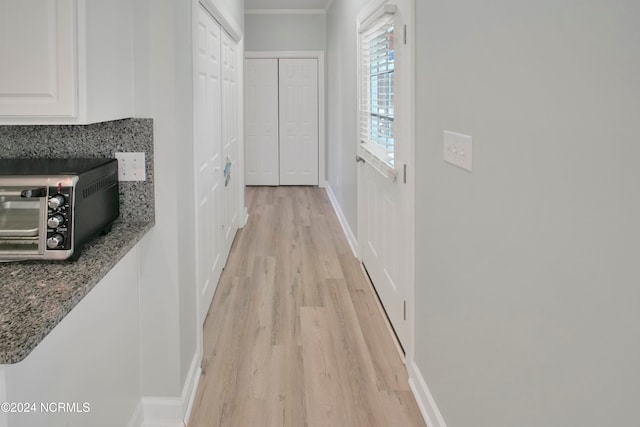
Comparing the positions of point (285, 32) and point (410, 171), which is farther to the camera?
point (285, 32)

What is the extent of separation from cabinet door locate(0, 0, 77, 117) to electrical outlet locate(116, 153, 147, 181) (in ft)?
1.51

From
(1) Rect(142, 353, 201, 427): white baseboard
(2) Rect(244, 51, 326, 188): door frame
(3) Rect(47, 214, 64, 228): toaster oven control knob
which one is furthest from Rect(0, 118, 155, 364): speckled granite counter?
(2) Rect(244, 51, 326, 188): door frame

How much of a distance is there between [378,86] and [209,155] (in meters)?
1.21

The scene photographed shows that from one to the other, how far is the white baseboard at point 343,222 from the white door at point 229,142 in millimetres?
1107

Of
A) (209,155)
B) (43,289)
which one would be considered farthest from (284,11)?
(43,289)

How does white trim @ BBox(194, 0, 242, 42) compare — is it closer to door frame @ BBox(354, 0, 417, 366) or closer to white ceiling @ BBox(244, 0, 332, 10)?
door frame @ BBox(354, 0, 417, 366)

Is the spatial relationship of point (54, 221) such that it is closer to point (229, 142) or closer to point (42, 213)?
point (42, 213)

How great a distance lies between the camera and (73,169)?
1852mm

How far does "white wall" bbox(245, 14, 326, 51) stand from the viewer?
27.7 ft

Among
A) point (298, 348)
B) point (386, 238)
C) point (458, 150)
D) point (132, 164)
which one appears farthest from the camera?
point (386, 238)

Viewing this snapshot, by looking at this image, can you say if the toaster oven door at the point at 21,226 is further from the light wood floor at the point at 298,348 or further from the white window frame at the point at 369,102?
the white window frame at the point at 369,102

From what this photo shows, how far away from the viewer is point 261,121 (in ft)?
28.9

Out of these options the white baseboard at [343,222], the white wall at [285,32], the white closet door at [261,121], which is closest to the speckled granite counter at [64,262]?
the white baseboard at [343,222]

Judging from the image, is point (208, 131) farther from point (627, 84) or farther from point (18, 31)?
point (627, 84)
